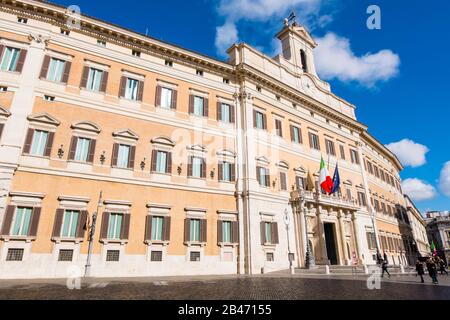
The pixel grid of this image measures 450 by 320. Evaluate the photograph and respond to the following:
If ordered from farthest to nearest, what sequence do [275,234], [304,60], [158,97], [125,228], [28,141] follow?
[304,60], [275,234], [158,97], [125,228], [28,141]

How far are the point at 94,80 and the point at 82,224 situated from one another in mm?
8959

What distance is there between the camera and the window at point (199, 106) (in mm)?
20873

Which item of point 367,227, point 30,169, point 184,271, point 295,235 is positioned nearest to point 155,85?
point 30,169

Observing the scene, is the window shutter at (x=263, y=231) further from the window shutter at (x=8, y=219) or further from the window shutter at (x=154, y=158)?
the window shutter at (x=8, y=219)

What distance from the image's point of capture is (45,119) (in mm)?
15594

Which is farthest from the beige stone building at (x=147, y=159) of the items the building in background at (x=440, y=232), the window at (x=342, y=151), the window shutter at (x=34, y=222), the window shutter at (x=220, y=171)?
the building in background at (x=440, y=232)

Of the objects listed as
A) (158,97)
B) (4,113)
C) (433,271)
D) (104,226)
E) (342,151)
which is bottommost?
(433,271)

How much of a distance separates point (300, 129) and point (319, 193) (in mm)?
6240

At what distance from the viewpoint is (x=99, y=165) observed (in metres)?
16.3

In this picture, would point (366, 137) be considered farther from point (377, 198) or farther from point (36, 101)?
point (36, 101)

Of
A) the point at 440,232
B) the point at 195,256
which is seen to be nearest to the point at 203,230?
the point at 195,256

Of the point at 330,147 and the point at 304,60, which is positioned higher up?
the point at 304,60

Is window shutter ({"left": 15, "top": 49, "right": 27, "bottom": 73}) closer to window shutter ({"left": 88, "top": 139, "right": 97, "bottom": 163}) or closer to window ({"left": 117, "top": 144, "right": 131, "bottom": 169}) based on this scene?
window shutter ({"left": 88, "top": 139, "right": 97, "bottom": 163})

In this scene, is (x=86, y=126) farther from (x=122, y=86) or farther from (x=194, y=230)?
(x=194, y=230)
